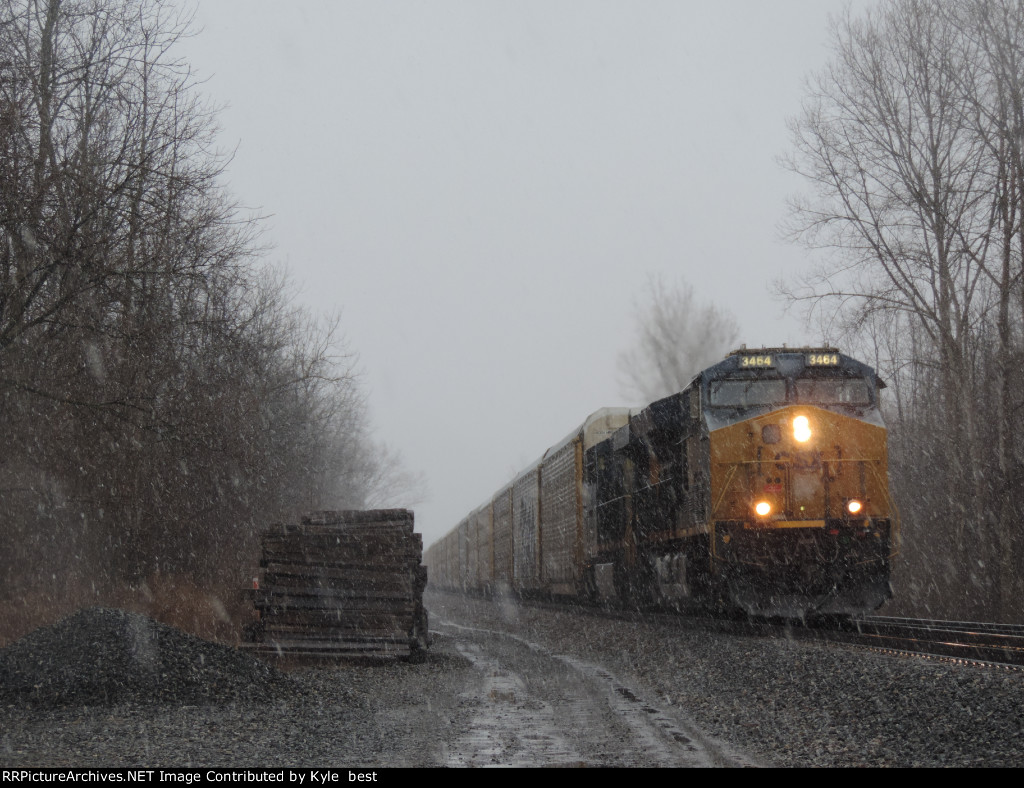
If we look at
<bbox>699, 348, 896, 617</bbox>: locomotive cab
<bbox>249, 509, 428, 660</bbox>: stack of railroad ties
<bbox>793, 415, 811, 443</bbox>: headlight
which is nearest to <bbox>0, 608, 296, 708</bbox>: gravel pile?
<bbox>249, 509, 428, 660</bbox>: stack of railroad ties

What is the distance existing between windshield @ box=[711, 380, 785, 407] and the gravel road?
321 cm

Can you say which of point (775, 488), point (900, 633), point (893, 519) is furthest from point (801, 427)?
point (900, 633)

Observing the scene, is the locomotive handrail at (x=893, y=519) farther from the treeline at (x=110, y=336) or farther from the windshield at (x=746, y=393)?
the treeline at (x=110, y=336)

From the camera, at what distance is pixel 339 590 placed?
12.6 meters

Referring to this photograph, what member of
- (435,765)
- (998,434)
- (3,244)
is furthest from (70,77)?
(998,434)

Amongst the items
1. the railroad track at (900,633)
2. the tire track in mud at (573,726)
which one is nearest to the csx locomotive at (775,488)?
the railroad track at (900,633)

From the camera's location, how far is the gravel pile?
27.6ft

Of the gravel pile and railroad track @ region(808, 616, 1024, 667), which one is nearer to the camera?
the gravel pile

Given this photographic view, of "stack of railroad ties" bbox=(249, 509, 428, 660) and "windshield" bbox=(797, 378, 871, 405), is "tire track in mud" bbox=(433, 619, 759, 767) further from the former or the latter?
"windshield" bbox=(797, 378, 871, 405)

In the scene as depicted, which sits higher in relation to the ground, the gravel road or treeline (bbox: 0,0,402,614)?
treeline (bbox: 0,0,402,614)

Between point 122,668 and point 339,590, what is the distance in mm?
4095

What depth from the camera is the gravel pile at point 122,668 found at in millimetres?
8398

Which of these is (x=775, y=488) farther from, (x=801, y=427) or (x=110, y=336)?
(x=110, y=336)

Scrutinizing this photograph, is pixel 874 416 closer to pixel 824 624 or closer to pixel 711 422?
pixel 711 422
